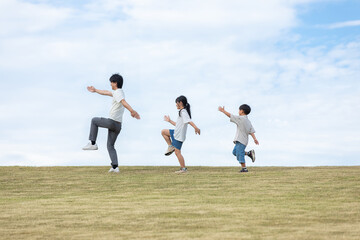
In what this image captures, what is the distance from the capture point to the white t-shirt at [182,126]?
12.8m

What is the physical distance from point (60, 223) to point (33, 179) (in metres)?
5.67

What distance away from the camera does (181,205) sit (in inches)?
333

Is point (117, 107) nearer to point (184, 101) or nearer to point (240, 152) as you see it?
point (184, 101)

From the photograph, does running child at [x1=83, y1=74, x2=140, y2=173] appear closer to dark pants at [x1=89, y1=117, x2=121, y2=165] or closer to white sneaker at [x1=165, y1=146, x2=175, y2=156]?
dark pants at [x1=89, y1=117, x2=121, y2=165]

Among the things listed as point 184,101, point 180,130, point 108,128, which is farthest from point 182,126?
point 108,128

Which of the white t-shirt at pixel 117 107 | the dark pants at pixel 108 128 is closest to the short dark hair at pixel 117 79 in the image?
the white t-shirt at pixel 117 107

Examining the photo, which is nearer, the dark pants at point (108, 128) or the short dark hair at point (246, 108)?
the dark pants at point (108, 128)

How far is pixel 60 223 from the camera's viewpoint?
24.3ft

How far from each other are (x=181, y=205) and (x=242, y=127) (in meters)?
5.07

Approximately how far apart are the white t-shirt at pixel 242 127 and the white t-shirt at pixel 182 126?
3.95ft

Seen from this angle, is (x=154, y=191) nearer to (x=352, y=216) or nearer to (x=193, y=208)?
(x=193, y=208)

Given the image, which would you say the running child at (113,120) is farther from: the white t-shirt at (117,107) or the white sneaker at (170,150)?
the white sneaker at (170,150)

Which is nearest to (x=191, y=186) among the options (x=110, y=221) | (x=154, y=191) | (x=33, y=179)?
(x=154, y=191)

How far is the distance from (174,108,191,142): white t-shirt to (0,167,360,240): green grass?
0.96m
